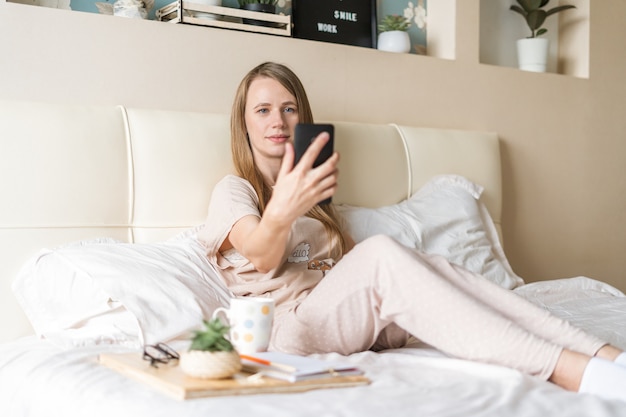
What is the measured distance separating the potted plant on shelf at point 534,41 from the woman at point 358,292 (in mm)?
1569

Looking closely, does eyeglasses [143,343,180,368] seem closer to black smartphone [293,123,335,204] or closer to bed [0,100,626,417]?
bed [0,100,626,417]

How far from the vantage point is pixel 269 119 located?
2.09 m

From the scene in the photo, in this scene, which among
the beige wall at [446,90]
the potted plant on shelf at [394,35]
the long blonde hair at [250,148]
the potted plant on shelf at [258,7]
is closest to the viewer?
the long blonde hair at [250,148]

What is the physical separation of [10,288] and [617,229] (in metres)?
2.52

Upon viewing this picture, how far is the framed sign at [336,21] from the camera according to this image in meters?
2.71

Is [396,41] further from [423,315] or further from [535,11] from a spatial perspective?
[423,315]

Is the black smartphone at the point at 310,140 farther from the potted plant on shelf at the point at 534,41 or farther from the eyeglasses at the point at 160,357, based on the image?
the potted plant on shelf at the point at 534,41

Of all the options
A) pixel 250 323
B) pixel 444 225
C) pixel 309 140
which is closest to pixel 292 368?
pixel 250 323

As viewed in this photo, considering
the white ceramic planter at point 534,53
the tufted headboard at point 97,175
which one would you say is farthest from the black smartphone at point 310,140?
the white ceramic planter at point 534,53

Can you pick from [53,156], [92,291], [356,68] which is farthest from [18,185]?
[356,68]

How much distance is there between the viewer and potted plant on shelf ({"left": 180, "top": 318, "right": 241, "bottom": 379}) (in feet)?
4.12

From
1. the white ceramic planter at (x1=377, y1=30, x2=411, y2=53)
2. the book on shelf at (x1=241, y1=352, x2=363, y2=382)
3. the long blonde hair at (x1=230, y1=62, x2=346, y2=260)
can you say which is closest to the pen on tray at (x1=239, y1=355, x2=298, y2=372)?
the book on shelf at (x1=241, y1=352, x2=363, y2=382)

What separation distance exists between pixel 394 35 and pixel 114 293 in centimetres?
154

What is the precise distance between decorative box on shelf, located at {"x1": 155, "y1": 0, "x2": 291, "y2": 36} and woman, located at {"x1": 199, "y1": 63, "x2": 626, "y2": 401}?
519 mm
